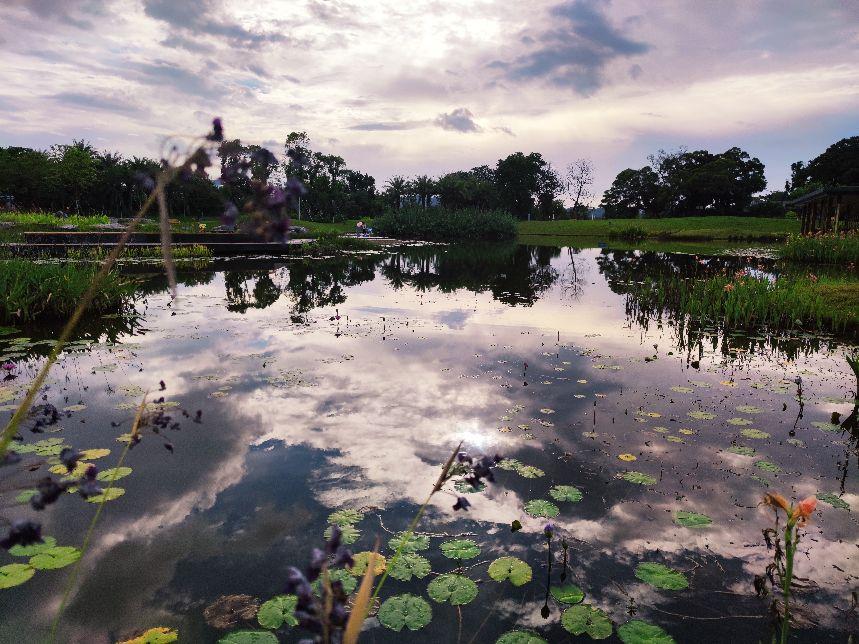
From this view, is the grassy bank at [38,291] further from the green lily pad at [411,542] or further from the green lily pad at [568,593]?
the green lily pad at [568,593]

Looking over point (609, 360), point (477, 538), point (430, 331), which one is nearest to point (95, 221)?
point (430, 331)

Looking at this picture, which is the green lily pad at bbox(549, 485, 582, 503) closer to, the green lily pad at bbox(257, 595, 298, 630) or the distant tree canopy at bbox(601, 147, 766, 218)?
the green lily pad at bbox(257, 595, 298, 630)

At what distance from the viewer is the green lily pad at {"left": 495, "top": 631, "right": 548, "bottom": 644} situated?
292 cm

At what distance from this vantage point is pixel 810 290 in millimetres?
12383

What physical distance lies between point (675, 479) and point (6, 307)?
38.6 feet

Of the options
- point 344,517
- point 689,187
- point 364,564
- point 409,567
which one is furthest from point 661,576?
point 689,187

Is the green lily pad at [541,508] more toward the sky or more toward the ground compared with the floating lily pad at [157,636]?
more toward the sky

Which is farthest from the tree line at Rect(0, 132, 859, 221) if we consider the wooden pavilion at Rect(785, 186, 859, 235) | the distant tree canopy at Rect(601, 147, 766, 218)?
the wooden pavilion at Rect(785, 186, 859, 235)

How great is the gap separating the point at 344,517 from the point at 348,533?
255mm

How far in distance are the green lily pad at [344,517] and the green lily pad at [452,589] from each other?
2.87 feet

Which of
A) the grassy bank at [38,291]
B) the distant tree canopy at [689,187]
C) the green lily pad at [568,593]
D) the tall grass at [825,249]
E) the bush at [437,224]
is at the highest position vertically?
the distant tree canopy at [689,187]

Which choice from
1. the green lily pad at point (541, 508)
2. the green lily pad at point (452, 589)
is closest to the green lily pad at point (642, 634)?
the green lily pad at point (452, 589)

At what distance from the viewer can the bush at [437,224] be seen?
48656 mm

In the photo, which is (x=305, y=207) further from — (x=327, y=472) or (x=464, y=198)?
(x=327, y=472)
